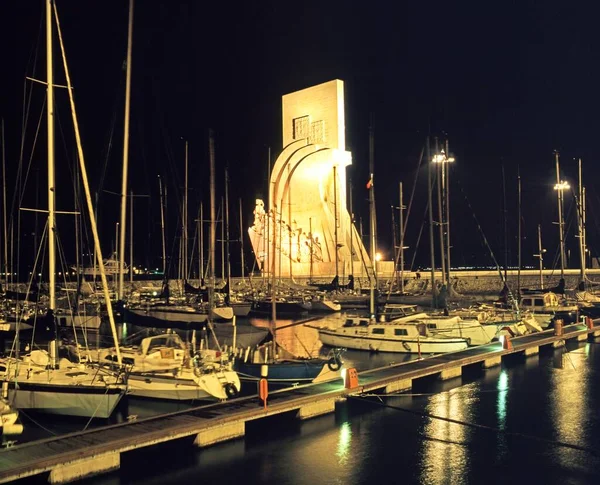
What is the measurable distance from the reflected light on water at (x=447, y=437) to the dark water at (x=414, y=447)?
0.02m

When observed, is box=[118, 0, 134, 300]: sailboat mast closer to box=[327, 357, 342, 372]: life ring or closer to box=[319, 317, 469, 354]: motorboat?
box=[327, 357, 342, 372]: life ring

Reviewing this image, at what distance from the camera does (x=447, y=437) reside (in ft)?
42.5

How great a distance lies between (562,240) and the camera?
143 feet

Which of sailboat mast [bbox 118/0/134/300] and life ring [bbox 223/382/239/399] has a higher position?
sailboat mast [bbox 118/0/134/300]

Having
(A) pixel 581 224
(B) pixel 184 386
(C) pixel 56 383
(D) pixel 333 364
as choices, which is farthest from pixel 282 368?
(A) pixel 581 224

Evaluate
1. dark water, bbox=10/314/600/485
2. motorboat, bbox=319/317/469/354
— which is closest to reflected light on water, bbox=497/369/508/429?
dark water, bbox=10/314/600/485

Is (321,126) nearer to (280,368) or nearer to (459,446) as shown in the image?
(280,368)

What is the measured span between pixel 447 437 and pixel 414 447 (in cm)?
102

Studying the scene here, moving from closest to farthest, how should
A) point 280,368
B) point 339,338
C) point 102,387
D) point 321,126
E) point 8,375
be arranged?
point 102,387, point 8,375, point 280,368, point 339,338, point 321,126

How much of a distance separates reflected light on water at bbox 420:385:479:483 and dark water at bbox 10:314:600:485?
0.06ft

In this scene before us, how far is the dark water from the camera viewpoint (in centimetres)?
1070

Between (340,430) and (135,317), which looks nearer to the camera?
(340,430)

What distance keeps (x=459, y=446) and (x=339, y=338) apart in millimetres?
13126

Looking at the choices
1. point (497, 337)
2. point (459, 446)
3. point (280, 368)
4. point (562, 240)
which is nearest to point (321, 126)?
point (562, 240)
